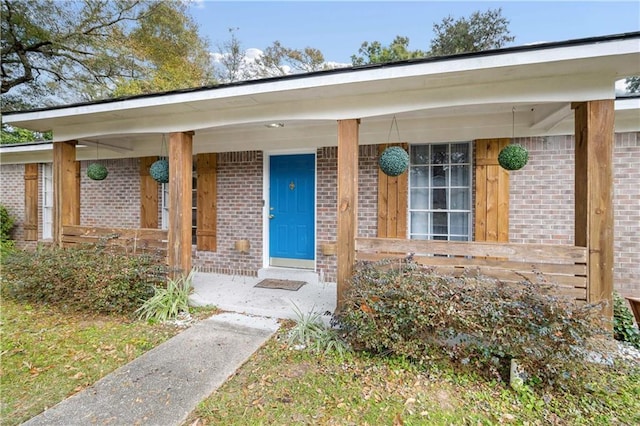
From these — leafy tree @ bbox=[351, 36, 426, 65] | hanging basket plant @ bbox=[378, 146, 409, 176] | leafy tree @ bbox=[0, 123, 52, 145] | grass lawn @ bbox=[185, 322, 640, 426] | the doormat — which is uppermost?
leafy tree @ bbox=[351, 36, 426, 65]

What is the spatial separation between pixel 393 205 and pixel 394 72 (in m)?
2.31

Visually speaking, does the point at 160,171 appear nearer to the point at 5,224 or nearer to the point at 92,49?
the point at 5,224

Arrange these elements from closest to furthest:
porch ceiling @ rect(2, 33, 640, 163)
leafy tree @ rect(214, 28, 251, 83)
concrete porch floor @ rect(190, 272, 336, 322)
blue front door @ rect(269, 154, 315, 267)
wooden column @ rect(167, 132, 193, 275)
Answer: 1. porch ceiling @ rect(2, 33, 640, 163)
2. concrete porch floor @ rect(190, 272, 336, 322)
3. wooden column @ rect(167, 132, 193, 275)
4. blue front door @ rect(269, 154, 315, 267)
5. leafy tree @ rect(214, 28, 251, 83)

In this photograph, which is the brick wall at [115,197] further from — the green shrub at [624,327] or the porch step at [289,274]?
the green shrub at [624,327]

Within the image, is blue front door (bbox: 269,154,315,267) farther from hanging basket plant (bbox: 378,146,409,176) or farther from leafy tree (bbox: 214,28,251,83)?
leafy tree (bbox: 214,28,251,83)

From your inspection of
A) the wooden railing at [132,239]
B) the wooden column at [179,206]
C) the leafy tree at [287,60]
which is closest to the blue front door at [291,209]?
the wooden column at [179,206]

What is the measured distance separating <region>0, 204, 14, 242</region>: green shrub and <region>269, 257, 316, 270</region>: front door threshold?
7434mm

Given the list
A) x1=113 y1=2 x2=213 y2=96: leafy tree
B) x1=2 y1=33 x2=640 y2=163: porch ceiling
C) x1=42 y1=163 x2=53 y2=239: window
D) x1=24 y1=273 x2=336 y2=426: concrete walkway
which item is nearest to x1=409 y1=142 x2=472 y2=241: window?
x1=2 y1=33 x2=640 y2=163: porch ceiling

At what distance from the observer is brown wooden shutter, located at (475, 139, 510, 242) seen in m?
4.52

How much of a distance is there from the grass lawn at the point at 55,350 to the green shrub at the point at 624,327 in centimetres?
503

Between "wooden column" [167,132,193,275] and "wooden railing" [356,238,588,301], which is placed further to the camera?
"wooden column" [167,132,193,275]

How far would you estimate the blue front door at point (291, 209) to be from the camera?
5.50m

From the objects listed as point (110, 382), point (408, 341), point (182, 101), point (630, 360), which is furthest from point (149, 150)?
point (630, 360)

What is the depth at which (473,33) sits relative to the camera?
1319cm
